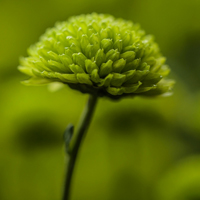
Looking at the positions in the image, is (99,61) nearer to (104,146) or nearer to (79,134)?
(79,134)

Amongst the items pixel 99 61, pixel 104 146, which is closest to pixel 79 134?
pixel 99 61

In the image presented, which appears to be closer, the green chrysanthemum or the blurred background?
the green chrysanthemum

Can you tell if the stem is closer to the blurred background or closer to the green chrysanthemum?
the green chrysanthemum

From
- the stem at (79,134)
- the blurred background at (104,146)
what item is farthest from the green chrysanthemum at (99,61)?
the blurred background at (104,146)

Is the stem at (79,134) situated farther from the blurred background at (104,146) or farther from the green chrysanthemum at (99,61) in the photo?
the blurred background at (104,146)

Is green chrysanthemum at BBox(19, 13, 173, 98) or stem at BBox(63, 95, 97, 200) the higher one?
green chrysanthemum at BBox(19, 13, 173, 98)

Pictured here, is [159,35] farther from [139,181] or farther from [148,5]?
[139,181]

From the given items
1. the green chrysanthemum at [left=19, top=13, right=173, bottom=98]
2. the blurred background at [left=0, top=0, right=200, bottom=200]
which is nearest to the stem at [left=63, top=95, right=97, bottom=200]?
the green chrysanthemum at [left=19, top=13, right=173, bottom=98]

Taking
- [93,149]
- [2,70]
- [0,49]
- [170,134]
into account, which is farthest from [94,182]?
[0,49]

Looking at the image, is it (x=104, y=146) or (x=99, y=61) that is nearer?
(x=99, y=61)
